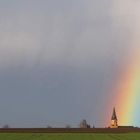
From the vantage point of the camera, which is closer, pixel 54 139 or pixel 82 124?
pixel 54 139

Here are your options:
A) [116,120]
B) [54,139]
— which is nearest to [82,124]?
[116,120]

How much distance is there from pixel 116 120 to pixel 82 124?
15268 mm

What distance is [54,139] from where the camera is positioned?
6806cm

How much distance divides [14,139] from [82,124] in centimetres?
11002

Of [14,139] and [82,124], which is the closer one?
[14,139]

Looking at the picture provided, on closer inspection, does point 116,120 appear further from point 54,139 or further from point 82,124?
point 54,139

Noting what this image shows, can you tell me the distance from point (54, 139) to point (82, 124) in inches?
4291

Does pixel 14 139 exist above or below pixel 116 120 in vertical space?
below

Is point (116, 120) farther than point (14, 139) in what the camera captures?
Yes

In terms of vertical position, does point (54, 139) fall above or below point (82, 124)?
below

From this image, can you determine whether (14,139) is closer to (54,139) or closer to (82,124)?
(54,139)

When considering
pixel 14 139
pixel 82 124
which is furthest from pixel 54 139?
pixel 82 124

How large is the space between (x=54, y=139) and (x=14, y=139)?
6126 millimetres

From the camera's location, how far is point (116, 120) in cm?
18188
